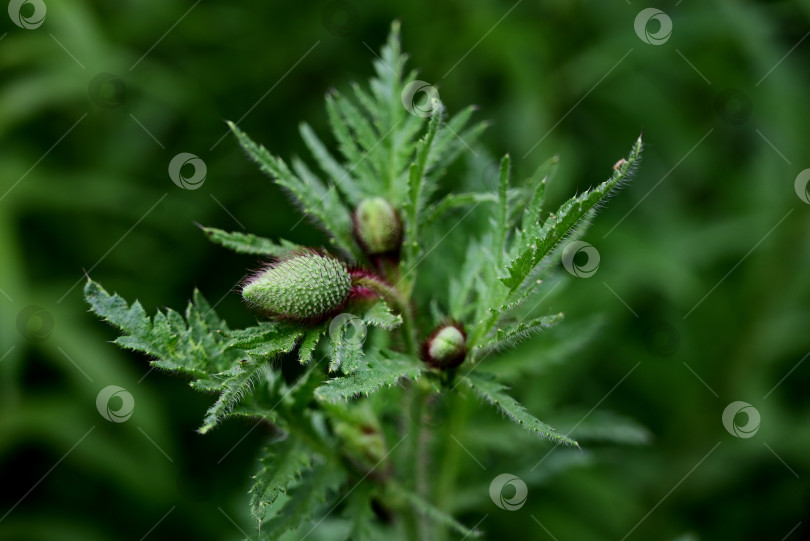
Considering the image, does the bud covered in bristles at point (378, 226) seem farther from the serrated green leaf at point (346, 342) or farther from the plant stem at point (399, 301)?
the serrated green leaf at point (346, 342)

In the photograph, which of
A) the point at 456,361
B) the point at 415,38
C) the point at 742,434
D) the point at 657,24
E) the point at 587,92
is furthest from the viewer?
the point at 415,38

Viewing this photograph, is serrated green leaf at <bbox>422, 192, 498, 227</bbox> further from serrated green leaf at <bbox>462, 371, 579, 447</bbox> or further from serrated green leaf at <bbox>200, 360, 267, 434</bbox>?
serrated green leaf at <bbox>200, 360, 267, 434</bbox>

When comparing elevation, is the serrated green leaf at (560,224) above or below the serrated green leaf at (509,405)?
above

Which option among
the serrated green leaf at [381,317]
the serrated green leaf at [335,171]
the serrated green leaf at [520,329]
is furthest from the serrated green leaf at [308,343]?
the serrated green leaf at [335,171]

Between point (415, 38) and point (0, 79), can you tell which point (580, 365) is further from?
point (0, 79)

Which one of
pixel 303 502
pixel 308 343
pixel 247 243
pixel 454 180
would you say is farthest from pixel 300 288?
pixel 454 180

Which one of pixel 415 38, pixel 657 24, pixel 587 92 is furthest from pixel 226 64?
pixel 657 24

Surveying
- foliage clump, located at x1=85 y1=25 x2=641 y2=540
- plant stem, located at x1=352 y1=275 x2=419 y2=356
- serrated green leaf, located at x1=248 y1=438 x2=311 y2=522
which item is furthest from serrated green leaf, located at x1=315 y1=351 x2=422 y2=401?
serrated green leaf, located at x1=248 y1=438 x2=311 y2=522
